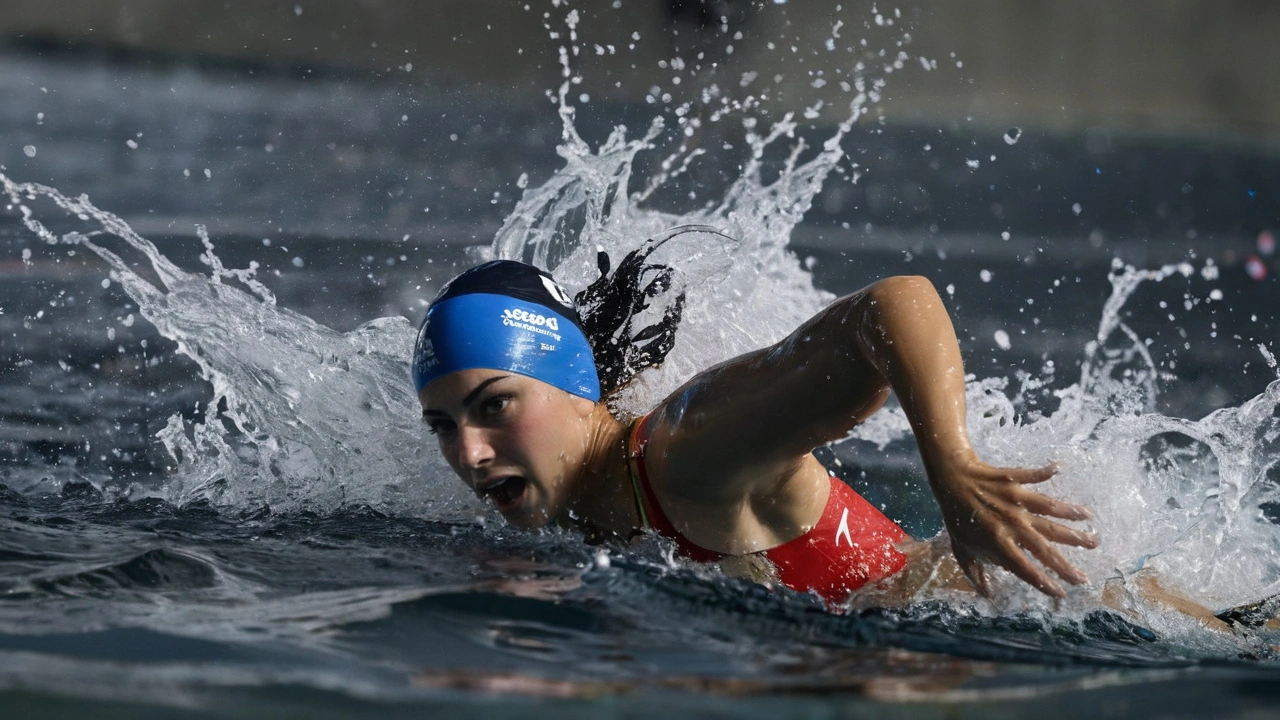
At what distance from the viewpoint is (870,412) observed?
8.52ft

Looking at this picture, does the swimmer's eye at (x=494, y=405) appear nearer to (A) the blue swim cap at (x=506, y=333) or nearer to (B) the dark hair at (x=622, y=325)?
(A) the blue swim cap at (x=506, y=333)

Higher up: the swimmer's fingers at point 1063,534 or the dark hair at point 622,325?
the dark hair at point 622,325

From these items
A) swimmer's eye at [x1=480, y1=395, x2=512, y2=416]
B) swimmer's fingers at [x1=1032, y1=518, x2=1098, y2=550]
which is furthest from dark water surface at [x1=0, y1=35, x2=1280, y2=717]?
swimmer's eye at [x1=480, y1=395, x2=512, y2=416]

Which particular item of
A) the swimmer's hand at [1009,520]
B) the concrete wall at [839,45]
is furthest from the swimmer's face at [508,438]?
the concrete wall at [839,45]

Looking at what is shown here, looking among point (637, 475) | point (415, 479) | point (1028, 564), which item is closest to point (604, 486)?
point (637, 475)

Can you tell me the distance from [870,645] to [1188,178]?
8.29 meters

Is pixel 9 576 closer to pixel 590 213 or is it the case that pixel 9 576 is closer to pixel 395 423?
pixel 395 423

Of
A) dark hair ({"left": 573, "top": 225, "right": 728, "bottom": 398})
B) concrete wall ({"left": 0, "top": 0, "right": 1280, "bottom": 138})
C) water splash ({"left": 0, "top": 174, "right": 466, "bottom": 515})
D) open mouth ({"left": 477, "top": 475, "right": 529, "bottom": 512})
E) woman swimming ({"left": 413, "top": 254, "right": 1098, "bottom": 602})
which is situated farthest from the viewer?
concrete wall ({"left": 0, "top": 0, "right": 1280, "bottom": 138})

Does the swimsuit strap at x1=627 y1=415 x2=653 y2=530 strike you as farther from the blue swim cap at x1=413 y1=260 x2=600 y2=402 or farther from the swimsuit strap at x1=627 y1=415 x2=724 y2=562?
the blue swim cap at x1=413 y1=260 x2=600 y2=402

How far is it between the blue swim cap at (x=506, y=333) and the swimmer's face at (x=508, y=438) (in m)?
0.04

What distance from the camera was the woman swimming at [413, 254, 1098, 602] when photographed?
7.46 ft

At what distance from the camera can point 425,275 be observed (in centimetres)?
722

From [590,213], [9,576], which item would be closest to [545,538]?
[9,576]

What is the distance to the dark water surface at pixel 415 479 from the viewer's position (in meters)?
1.82
